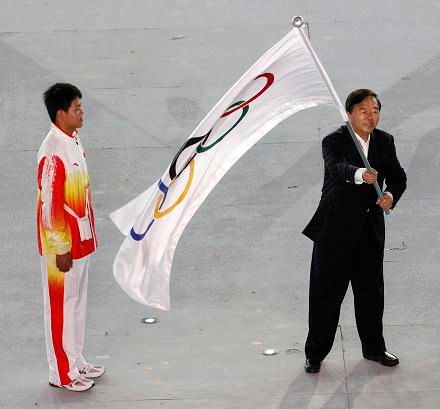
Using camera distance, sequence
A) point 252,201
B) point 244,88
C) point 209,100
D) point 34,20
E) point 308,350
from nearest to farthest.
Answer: point 244,88, point 308,350, point 252,201, point 209,100, point 34,20

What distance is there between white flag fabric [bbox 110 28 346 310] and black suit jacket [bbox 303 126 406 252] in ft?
0.99

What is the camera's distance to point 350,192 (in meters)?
7.29

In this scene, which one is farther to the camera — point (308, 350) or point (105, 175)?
point (105, 175)

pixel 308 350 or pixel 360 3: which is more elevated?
pixel 360 3

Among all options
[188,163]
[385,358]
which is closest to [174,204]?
[188,163]

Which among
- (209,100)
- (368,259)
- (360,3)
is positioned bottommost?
(368,259)

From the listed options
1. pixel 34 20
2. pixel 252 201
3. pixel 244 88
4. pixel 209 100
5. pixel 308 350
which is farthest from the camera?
pixel 34 20

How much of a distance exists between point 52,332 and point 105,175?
2.93 m

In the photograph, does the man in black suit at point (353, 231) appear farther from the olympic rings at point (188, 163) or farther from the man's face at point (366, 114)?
A: the olympic rings at point (188, 163)

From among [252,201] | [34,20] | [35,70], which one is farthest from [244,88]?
[34,20]

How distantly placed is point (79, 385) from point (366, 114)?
2.21 metres

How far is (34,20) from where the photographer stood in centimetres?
1275

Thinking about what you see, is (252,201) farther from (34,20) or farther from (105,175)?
(34,20)

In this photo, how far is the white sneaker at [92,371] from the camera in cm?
748
